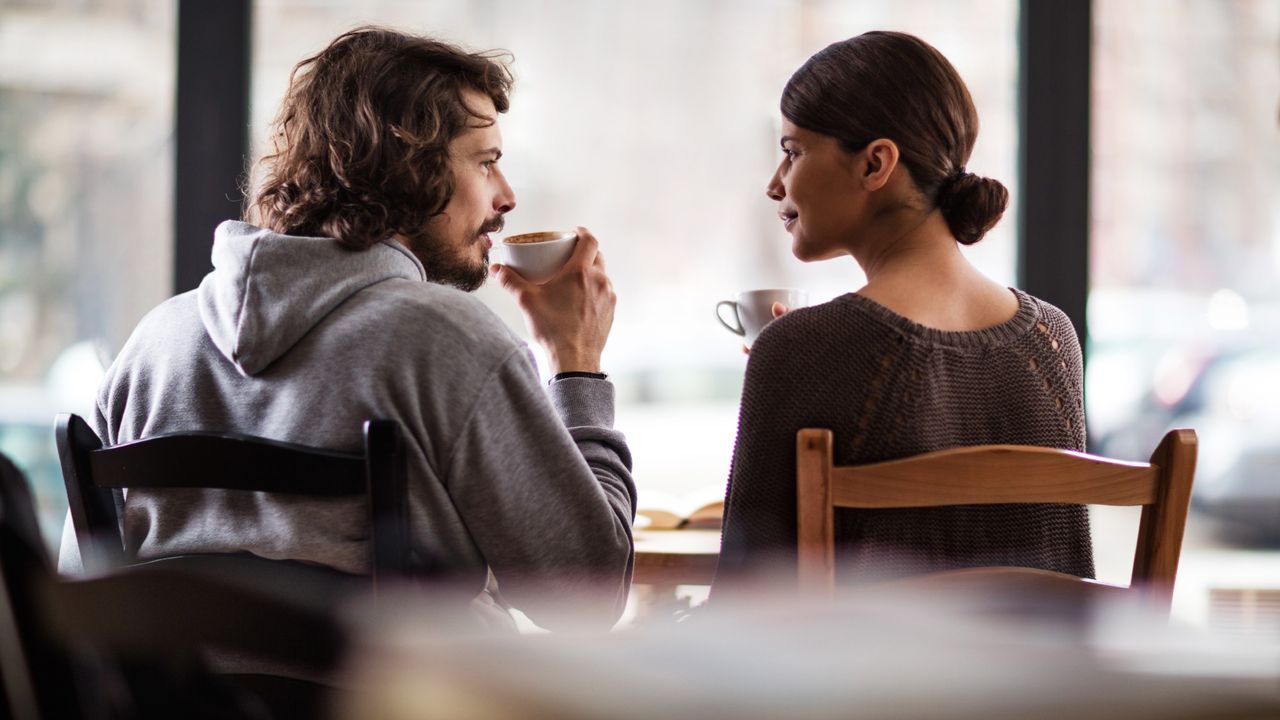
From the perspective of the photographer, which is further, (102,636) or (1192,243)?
(1192,243)

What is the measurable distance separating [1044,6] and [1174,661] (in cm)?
218

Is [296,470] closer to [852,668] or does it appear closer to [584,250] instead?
[584,250]

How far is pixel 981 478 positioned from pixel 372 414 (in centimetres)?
52

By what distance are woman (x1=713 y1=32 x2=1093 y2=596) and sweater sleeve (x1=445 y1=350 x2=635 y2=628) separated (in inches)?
5.9

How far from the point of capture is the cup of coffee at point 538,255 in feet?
4.27

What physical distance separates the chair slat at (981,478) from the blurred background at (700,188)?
3.99ft

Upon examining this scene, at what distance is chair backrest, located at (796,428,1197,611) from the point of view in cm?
87

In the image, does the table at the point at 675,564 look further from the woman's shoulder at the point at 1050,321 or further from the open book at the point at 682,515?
the woman's shoulder at the point at 1050,321

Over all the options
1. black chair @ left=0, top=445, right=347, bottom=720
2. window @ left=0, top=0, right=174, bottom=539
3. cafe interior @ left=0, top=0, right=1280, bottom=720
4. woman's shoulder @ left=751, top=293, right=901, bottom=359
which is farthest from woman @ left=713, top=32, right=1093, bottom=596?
window @ left=0, top=0, right=174, bottom=539

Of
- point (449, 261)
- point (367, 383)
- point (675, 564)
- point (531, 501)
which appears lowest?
point (675, 564)

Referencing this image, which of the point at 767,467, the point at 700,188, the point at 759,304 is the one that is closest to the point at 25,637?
the point at 767,467

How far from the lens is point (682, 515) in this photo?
1.48 meters

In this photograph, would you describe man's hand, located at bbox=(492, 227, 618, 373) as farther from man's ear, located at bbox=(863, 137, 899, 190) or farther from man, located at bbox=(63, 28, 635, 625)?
man's ear, located at bbox=(863, 137, 899, 190)

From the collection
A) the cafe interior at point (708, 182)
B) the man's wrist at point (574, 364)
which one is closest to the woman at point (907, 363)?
the man's wrist at point (574, 364)
